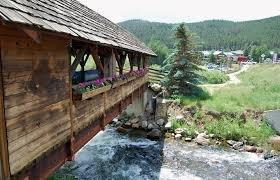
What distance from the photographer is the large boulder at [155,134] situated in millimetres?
19473

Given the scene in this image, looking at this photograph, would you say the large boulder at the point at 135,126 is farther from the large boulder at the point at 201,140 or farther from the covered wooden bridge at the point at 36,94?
the covered wooden bridge at the point at 36,94

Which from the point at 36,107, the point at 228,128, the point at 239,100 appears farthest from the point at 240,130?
the point at 36,107

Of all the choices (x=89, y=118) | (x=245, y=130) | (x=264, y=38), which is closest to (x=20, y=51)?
(x=89, y=118)

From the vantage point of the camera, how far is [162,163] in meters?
15.2

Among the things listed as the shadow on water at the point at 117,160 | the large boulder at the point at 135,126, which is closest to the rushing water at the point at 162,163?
the shadow on water at the point at 117,160

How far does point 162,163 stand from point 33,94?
1072 centimetres

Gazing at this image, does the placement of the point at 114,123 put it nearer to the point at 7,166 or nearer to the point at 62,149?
the point at 62,149

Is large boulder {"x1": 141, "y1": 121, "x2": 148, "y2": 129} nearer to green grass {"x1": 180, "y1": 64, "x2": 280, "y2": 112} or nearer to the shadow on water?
the shadow on water

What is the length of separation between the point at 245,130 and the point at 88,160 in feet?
31.0

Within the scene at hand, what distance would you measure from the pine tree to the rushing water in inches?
309

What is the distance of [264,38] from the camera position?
151 meters

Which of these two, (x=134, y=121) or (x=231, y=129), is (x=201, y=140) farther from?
(x=134, y=121)

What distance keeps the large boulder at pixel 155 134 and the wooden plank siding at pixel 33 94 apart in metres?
13.0

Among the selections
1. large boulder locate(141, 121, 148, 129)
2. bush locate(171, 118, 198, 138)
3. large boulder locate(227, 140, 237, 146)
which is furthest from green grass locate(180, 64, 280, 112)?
large boulder locate(141, 121, 148, 129)
